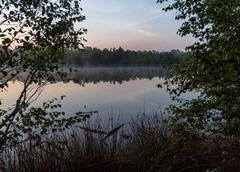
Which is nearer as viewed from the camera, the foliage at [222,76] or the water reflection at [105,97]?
the foliage at [222,76]

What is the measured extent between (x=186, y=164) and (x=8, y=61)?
3193 mm

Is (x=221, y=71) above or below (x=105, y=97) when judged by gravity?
above

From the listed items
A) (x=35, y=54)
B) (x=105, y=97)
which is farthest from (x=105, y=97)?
(x=35, y=54)

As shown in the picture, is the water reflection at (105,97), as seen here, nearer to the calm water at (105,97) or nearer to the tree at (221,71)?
the calm water at (105,97)

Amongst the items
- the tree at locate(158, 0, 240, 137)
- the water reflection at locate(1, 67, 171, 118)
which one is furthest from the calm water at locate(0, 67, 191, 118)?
the tree at locate(158, 0, 240, 137)

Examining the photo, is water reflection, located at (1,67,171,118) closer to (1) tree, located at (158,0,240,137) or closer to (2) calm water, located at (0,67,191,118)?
(2) calm water, located at (0,67,191,118)

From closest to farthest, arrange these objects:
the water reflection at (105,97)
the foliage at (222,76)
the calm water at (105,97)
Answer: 1. the foliage at (222,76)
2. the calm water at (105,97)
3. the water reflection at (105,97)

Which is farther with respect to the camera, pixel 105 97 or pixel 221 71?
pixel 105 97

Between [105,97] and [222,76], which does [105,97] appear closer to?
A: [105,97]

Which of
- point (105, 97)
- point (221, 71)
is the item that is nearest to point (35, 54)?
point (221, 71)

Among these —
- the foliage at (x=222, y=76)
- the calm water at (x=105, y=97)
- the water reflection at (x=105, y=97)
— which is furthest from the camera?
the water reflection at (x=105, y=97)

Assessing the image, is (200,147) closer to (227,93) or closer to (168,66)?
(227,93)

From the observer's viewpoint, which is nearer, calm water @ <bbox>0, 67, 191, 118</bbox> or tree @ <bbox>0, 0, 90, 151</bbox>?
tree @ <bbox>0, 0, 90, 151</bbox>

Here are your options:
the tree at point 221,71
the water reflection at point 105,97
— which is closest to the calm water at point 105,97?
the water reflection at point 105,97
